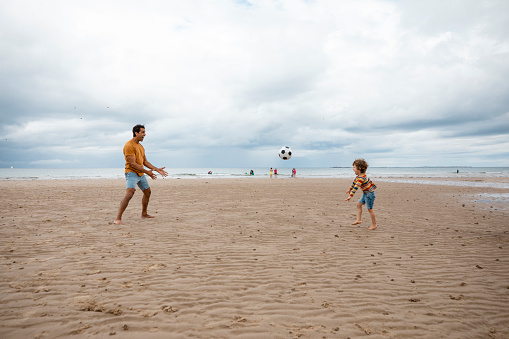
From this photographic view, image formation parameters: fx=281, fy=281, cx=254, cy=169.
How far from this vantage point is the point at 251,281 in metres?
4.41

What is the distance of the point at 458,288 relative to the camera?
420cm

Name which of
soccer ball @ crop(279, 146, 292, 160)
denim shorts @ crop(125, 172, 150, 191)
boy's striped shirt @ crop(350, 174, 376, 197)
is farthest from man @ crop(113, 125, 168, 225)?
soccer ball @ crop(279, 146, 292, 160)

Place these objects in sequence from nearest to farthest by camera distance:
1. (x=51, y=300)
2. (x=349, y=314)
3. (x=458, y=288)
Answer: (x=349, y=314)
(x=51, y=300)
(x=458, y=288)

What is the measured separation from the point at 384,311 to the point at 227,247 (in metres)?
3.53

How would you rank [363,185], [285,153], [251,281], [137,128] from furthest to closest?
[285,153], [137,128], [363,185], [251,281]

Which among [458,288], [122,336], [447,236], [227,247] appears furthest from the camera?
[447,236]

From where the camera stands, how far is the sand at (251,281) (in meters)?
3.17

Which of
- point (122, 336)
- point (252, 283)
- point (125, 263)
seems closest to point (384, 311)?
point (252, 283)

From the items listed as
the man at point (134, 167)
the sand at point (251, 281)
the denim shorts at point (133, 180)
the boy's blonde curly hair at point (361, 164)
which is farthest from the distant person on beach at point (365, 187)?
the denim shorts at point (133, 180)

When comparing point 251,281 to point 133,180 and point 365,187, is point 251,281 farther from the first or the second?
point 133,180

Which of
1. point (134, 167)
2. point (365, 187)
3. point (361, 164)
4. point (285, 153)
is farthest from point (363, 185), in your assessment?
point (285, 153)

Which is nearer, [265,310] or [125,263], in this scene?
[265,310]

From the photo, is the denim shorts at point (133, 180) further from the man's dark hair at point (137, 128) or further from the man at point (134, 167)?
the man's dark hair at point (137, 128)

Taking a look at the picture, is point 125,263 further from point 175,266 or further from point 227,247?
point 227,247
